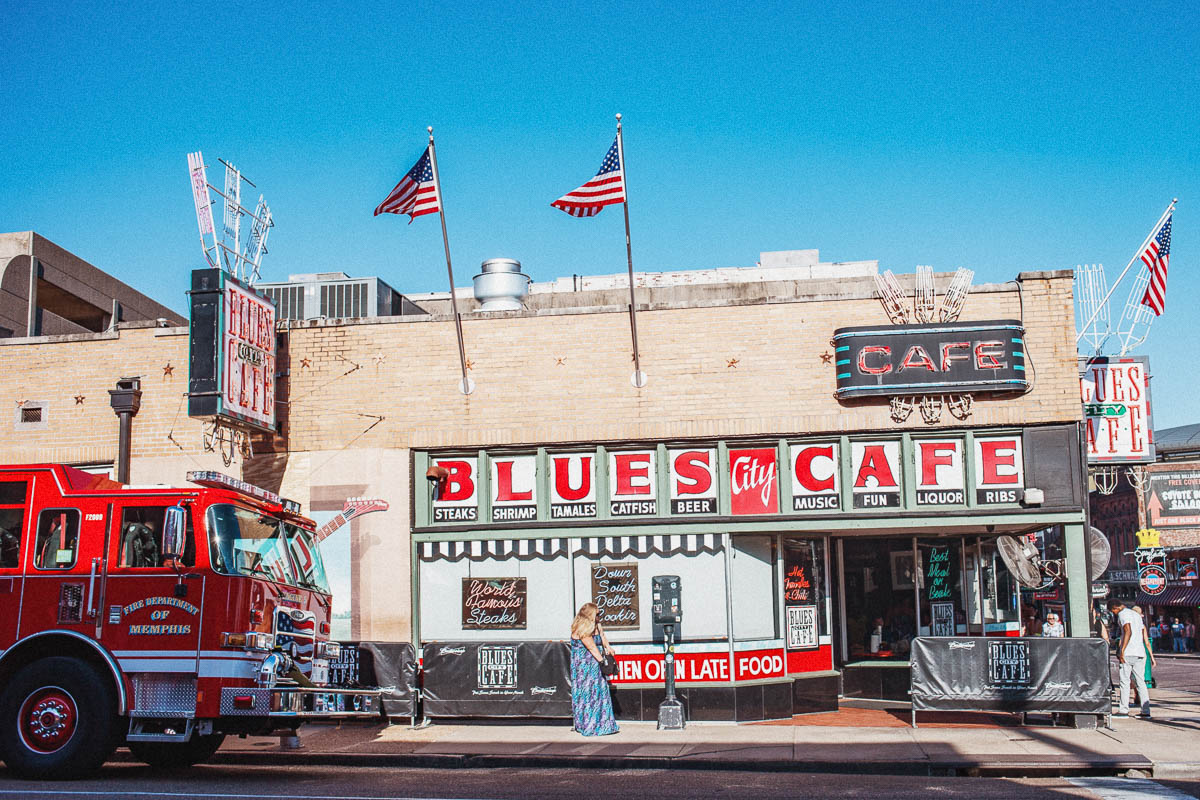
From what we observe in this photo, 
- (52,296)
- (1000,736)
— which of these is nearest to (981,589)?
(1000,736)

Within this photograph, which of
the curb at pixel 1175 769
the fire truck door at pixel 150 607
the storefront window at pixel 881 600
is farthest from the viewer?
the storefront window at pixel 881 600

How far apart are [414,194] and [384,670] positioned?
22.5 feet

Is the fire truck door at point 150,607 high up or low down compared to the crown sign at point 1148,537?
down

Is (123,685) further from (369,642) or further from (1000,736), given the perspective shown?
(1000,736)

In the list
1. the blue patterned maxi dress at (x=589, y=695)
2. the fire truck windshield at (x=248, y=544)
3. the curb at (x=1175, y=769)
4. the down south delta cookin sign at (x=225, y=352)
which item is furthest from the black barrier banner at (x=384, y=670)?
the curb at (x=1175, y=769)

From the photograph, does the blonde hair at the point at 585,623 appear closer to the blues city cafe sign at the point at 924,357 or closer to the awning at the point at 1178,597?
the blues city cafe sign at the point at 924,357

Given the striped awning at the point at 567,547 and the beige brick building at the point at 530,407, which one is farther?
the striped awning at the point at 567,547

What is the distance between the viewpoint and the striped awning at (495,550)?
684 inches

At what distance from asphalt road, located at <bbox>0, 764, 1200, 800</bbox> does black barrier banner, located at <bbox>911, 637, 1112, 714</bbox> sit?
12.1ft

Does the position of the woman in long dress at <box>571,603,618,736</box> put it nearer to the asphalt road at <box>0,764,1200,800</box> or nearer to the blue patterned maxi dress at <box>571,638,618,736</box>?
the blue patterned maxi dress at <box>571,638,618,736</box>

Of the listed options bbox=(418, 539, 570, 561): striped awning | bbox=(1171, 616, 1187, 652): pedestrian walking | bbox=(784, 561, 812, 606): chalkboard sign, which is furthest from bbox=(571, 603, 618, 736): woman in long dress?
bbox=(1171, 616, 1187, 652): pedestrian walking

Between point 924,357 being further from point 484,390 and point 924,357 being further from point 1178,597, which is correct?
point 1178,597

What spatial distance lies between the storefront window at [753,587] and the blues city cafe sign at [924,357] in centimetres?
255

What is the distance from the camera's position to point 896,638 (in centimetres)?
1941
